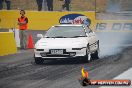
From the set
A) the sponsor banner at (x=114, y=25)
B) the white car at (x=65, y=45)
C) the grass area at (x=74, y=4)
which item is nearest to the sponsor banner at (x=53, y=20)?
the sponsor banner at (x=114, y=25)

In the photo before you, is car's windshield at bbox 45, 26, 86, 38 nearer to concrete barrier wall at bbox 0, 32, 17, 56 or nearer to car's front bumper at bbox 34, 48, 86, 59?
car's front bumper at bbox 34, 48, 86, 59

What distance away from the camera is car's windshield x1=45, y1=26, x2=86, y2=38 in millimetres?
16837

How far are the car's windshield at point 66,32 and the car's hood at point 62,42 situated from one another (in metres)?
0.47

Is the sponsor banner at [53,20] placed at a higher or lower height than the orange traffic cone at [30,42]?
higher

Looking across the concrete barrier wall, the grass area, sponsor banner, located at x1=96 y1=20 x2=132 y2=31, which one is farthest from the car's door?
the grass area

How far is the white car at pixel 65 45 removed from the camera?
619 inches

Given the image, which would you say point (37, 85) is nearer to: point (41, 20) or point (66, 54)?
point (66, 54)

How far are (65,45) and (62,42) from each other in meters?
0.25

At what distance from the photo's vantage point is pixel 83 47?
52.0 feet

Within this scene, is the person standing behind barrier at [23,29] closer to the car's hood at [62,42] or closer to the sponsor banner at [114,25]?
the sponsor banner at [114,25]

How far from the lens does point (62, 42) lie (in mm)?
15953

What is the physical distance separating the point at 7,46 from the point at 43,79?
9.20 metres

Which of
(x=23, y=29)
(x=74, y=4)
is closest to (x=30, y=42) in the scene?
(x=23, y=29)

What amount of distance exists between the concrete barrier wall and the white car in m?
3.82
